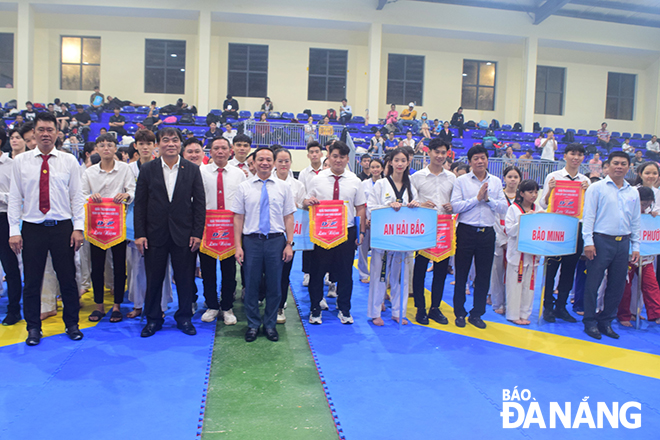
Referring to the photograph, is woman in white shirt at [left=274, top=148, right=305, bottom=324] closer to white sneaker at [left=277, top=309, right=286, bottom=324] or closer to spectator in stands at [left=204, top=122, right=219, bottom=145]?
white sneaker at [left=277, top=309, right=286, bottom=324]

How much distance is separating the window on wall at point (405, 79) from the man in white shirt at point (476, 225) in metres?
16.2

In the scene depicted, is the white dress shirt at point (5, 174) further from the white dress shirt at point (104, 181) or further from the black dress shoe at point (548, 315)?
the black dress shoe at point (548, 315)

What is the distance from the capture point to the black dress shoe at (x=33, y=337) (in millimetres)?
4023

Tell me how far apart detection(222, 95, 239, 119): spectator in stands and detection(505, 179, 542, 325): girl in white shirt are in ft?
43.3

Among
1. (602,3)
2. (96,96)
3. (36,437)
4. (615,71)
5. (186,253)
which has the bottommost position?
(36,437)

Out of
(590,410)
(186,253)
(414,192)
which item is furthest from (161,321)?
(590,410)

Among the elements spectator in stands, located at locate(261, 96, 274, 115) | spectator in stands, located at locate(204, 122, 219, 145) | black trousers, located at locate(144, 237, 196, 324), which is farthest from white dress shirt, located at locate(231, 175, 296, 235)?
spectator in stands, located at locate(261, 96, 274, 115)

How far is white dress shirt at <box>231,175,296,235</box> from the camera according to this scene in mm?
4328

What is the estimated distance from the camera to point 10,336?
4250mm

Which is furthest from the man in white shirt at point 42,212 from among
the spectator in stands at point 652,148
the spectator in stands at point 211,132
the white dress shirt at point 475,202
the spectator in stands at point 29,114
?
the spectator in stands at point 652,148

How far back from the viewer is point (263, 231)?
14.2 feet

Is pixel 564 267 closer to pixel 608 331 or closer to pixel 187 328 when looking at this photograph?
pixel 608 331

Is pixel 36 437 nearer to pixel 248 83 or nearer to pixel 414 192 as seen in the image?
pixel 414 192

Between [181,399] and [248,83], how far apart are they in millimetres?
17881
